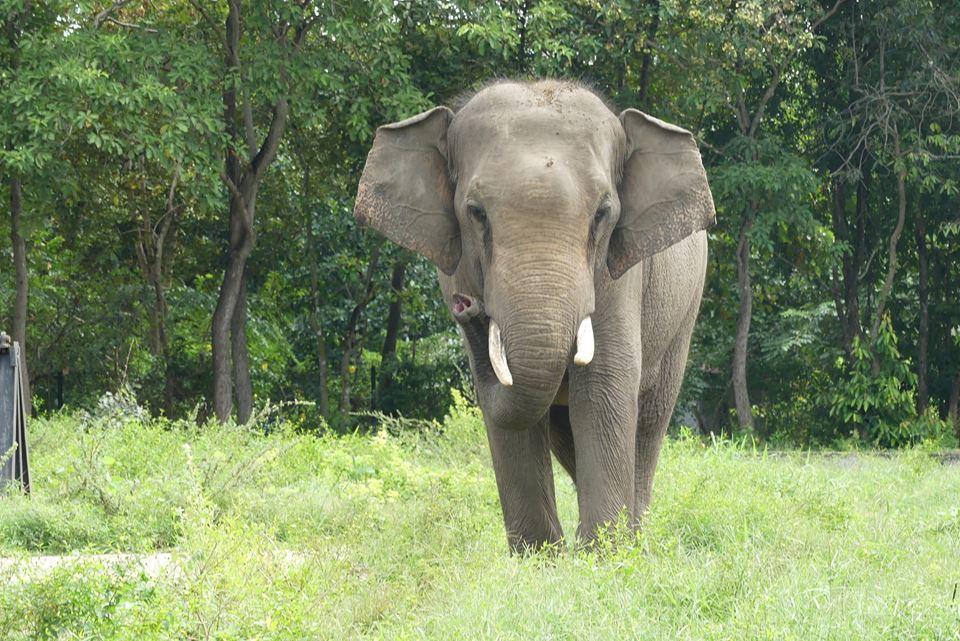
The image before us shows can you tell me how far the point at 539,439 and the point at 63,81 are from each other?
8.36m

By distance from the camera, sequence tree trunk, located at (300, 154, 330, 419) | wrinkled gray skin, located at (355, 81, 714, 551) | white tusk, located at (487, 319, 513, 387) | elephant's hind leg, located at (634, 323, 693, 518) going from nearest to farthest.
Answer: white tusk, located at (487, 319, 513, 387) → wrinkled gray skin, located at (355, 81, 714, 551) → elephant's hind leg, located at (634, 323, 693, 518) → tree trunk, located at (300, 154, 330, 419)

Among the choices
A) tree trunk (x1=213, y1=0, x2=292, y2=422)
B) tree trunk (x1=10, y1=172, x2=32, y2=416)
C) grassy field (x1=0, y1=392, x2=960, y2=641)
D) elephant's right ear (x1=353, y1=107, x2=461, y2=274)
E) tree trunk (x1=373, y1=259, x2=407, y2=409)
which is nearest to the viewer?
grassy field (x1=0, y1=392, x2=960, y2=641)

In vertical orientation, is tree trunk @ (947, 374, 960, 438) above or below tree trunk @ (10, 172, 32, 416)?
below

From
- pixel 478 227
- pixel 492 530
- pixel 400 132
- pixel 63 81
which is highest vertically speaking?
pixel 63 81

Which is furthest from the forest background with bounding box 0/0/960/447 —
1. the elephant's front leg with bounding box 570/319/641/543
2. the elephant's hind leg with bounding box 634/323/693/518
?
the elephant's front leg with bounding box 570/319/641/543

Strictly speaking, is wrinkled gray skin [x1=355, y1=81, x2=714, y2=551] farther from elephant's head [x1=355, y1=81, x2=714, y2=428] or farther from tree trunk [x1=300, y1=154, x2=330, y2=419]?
tree trunk [x1=300, y1=154, x2=330, y2=419]

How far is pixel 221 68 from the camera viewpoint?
15891mm

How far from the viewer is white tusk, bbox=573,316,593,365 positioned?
18.8ft

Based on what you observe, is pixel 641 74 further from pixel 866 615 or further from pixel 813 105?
pixel 866 615

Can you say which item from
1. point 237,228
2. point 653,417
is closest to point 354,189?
point 237,228

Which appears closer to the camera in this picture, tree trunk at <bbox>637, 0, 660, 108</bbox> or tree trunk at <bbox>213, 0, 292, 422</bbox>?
tree trunk at <bbox>213, 0, 292, 422</bbox>

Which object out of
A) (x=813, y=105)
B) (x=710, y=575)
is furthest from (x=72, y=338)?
(x=710, y=575)

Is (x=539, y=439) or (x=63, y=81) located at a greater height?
(x=63, y=81)

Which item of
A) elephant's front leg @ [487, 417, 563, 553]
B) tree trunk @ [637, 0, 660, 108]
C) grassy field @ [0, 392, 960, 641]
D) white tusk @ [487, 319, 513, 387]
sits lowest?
grassy field @ [0, 392, 960, 641]
